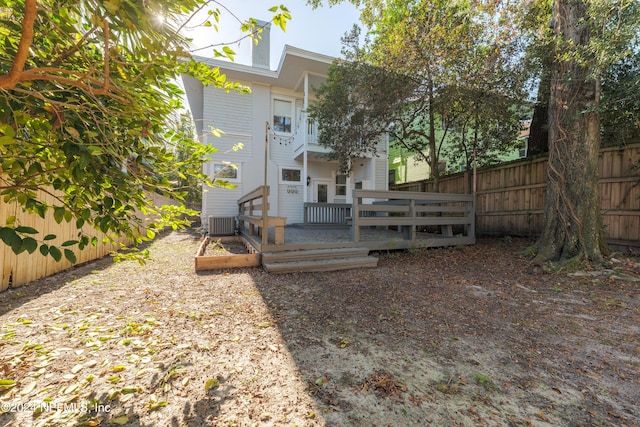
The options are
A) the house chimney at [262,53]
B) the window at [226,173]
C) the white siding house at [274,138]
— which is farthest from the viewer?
the house chimney at [262,53]

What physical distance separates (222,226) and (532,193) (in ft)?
29.9

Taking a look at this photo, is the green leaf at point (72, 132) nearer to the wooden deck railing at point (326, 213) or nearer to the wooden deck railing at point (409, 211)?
the wooden deck railing at point (409, 211)

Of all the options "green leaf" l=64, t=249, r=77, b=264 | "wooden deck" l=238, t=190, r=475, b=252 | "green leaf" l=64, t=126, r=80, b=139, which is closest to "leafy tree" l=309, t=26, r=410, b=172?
"wooden deck" l=238, t=190, r=475, b=252

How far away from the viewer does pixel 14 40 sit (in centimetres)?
140

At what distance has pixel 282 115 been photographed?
1009cm

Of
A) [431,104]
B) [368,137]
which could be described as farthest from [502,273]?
[368,137]

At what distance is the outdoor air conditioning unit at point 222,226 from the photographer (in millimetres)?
8719

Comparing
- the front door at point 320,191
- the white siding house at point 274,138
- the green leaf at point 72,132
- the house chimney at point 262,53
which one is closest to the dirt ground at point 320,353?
the green leaf at point 72,132

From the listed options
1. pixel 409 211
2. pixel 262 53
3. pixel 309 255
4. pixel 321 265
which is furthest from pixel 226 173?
pixel 409 211

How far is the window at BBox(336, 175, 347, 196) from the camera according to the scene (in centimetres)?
1102

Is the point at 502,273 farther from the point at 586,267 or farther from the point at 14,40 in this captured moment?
the point at 14,40

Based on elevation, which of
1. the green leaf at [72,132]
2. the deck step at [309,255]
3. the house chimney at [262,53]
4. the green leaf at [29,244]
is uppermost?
the house chimney at [262,53]

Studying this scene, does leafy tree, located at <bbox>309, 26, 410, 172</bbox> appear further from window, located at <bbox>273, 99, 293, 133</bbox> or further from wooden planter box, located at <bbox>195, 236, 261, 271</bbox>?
wooden planter box, located at <bbox>195, 236, 261, 271</bbox>

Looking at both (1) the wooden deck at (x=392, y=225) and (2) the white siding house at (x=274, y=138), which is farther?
(2) the white siding house at (x=274, y=138)
